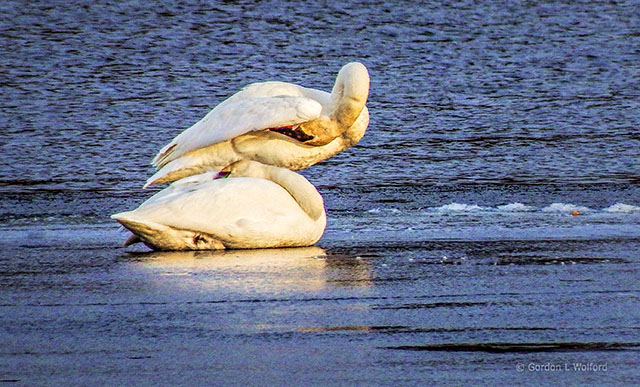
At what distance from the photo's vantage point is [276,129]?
9891 mm

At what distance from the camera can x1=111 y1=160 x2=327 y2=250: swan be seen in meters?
8.71

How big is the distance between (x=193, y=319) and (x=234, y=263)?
1.99m

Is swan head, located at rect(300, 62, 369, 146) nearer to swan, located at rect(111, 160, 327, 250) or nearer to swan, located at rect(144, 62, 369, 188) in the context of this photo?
swan, located at rect(144, 62, 369, 188)

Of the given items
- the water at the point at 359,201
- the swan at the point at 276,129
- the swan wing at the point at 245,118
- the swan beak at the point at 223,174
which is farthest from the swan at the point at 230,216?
the swan beak at the point at 223,174

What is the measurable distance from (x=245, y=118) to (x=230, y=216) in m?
1.18

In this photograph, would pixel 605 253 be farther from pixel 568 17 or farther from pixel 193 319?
pixel 568 17

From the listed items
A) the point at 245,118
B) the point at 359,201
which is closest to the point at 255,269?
the point at 245,118

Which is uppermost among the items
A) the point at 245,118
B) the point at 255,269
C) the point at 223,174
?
the point at 245,118

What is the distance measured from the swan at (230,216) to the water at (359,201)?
0.17 m

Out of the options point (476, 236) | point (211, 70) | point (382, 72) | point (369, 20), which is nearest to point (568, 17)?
point (369, 20)

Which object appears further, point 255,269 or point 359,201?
point 359,201

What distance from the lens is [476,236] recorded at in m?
9.52

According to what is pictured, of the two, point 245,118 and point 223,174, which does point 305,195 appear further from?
point 223,174

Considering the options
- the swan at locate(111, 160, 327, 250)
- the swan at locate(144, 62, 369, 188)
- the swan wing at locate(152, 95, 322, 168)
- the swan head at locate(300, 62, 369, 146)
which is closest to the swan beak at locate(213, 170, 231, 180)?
the swan at locate(144, 62, 369, 188)
